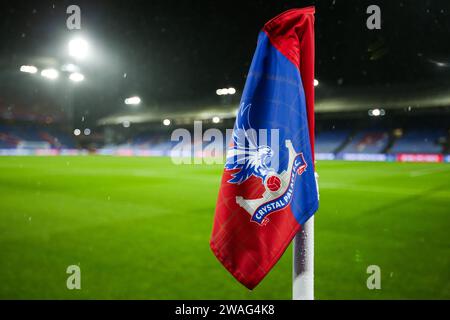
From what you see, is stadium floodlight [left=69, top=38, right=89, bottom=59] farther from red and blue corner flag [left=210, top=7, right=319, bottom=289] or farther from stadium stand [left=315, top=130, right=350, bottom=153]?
stadium stand [left=315, top=130, right=350, bottom=153]

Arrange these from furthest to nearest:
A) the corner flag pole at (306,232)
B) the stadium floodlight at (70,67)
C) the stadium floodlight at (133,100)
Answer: the stadium floodlight at (133,100) → the stadium floodlight at (70,67) → the corner flag pole at (306,232)

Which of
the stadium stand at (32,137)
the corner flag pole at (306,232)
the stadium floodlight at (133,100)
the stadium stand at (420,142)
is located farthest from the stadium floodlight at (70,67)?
the corner flag pole at (306,232)

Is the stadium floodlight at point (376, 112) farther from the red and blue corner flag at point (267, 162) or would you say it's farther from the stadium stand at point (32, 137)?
the stadium stand at point (32, 137)

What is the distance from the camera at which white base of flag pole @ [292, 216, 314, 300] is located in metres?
1.71

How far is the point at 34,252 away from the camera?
17.1 feet

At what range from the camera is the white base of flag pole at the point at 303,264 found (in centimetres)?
171

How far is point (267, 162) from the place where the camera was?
1.59 metres

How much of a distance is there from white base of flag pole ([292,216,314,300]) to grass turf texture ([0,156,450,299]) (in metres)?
2.25

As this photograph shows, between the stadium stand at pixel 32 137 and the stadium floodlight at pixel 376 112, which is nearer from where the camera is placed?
the stadium floodlight at pixel 376 112

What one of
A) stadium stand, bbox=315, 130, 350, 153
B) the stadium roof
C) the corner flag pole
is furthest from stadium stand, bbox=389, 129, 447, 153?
the corner flag pole

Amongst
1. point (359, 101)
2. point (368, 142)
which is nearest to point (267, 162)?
point (359, 101)

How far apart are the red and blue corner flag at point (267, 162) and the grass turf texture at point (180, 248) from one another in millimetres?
2400

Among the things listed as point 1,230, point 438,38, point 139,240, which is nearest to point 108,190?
point 1,230
